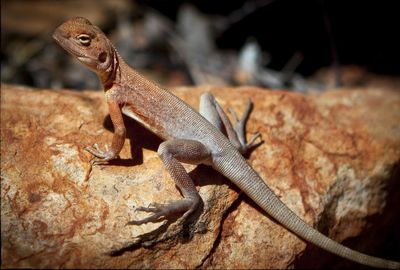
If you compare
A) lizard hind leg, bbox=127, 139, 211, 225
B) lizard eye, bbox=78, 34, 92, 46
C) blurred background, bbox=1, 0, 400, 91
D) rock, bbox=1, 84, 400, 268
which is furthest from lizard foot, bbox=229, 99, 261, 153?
blurred background, bbox=1, 0, 400, 91

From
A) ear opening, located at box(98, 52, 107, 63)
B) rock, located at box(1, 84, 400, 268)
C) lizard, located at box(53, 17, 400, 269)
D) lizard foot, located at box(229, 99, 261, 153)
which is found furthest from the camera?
lizard foot, located at box(229, 99, 261, 153)

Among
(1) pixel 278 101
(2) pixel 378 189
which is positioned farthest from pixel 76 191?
(2) pixel 378 189

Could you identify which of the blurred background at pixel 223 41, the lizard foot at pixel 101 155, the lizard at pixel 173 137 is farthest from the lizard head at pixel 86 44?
the blurred background at pixel 223 41

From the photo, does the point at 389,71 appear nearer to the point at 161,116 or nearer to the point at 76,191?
the point at 161,116

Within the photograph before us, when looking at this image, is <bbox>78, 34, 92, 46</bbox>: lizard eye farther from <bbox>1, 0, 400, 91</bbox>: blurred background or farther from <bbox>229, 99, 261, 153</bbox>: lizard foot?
<bbox>1, 0, 400, 91</bbox>: blurred background

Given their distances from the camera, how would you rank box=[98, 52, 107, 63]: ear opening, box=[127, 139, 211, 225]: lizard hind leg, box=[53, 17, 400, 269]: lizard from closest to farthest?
box=[127, 139, 211, 225]: lizard hind leg
box=[53, 17, 400, 269]: lizard
box=[98, 52, 107, 63]: ear opening

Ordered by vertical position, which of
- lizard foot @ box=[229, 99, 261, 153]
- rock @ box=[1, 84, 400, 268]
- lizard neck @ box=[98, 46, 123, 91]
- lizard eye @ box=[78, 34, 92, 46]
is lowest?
rock @ box=[1, 84, 400, 268]

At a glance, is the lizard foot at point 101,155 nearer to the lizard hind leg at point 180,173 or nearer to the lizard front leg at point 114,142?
the lizard front leg at point 114,142
